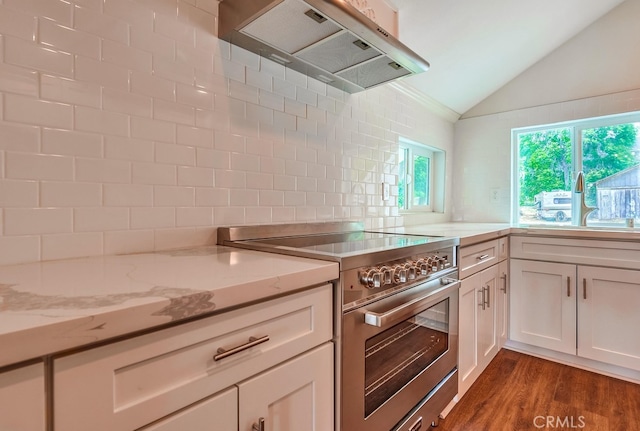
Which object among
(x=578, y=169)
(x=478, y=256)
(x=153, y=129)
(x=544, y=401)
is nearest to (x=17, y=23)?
(x=153, y=129)

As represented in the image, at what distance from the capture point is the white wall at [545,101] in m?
2.45

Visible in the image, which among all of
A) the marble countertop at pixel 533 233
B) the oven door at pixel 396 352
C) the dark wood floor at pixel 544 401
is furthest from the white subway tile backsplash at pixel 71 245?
the dark wood floor at pixel 544 401

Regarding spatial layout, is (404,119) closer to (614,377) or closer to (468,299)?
(468,299)

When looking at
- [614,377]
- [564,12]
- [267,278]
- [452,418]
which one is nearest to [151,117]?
[267,278]

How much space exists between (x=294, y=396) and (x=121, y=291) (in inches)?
20.7

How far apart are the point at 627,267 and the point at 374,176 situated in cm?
164

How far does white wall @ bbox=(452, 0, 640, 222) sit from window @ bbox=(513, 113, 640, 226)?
0.38 feet

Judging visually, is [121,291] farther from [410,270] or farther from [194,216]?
[410,270]

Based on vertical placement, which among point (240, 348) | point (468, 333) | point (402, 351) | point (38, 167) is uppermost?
point (38, 167)

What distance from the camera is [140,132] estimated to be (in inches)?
45.7

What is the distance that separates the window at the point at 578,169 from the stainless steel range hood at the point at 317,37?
6.26ft

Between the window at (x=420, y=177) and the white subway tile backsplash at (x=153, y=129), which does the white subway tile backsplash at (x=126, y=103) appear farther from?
A: the window at (x=420, y=177)

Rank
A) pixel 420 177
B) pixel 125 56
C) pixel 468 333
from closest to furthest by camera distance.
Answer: pixel 125 56, pixel 468 333, pixel 420 177

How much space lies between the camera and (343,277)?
995 mm
